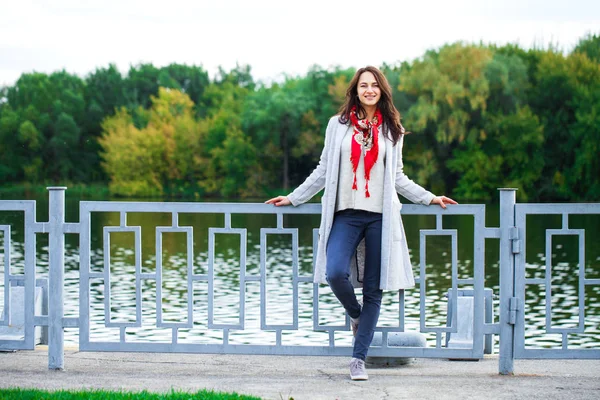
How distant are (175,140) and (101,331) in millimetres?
52227

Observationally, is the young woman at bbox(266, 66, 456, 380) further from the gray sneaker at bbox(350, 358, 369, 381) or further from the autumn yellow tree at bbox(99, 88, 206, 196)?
the autumn yellow tree at bbox(99, 88, 206, 196)

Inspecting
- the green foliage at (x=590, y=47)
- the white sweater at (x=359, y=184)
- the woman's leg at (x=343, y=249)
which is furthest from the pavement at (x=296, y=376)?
the green foliage at (x=590, y=47)

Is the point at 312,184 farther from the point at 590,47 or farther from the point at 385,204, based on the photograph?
the point at 590,47

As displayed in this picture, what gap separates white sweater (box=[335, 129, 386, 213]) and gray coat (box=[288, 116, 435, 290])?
0.10ft

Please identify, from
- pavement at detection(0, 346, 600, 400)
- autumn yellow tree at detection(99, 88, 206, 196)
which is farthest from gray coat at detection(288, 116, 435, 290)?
autumn yellow tree at detection(99, 88, 206, 196)

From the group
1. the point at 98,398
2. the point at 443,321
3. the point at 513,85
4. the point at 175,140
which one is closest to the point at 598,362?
the point at 98,398

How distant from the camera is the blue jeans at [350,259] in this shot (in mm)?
5137

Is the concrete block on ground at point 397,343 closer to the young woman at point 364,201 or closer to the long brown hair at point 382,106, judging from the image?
the young woman at point 364,201

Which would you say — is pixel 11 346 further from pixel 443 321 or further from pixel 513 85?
pixel 513 85

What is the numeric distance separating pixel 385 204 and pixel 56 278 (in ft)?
6.57

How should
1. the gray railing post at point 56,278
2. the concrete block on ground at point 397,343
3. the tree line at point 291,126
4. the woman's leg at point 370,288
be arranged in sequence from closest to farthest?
1. the woman's leg at point 370,288
2. the gray railing post at point 56,278
3. the concrete block on ground at point 397,343
4. the tree line at point 291,126

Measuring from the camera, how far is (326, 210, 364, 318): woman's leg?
5.12m

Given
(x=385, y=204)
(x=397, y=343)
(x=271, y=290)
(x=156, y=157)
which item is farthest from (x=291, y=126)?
(x=385, y=204)

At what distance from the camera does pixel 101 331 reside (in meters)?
10.5
